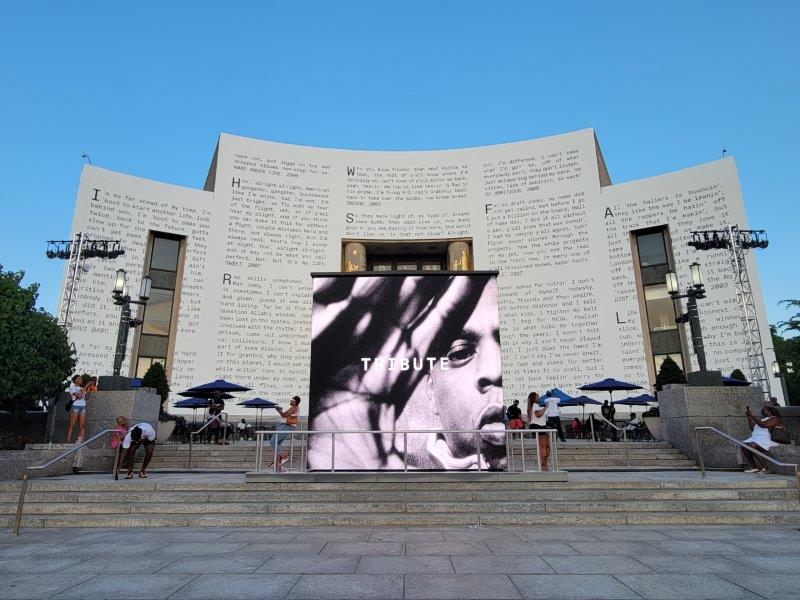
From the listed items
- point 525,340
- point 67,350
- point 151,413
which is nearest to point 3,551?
point 151,413

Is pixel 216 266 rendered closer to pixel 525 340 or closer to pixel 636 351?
pixel 525 340

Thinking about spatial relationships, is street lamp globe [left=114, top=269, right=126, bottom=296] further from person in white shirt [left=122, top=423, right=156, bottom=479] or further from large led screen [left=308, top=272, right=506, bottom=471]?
large led screen [left=308, top=272, right=506, bottom=471]

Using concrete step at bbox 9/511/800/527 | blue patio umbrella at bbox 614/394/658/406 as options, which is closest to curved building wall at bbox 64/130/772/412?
blue patio umbrella at bbox 614/394/658/406

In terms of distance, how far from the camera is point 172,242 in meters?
33.2

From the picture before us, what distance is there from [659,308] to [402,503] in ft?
96.0

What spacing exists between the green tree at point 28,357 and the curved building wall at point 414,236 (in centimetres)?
827

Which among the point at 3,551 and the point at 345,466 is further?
the point at 345,466

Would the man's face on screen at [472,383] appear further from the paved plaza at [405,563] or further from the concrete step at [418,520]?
the paved plaza at [405,563]

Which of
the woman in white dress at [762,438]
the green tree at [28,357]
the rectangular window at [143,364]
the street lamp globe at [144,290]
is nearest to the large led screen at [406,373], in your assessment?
the woman in white dress at [762,438]

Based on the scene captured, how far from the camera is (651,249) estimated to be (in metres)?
32.4

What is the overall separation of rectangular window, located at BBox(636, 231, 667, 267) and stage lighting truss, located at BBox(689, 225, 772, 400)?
378cm

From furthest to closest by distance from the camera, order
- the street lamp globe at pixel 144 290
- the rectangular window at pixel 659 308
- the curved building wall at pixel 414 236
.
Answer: the rectangular window at pixel 659 308 < the curved building wall at pixel 414 236 < the street lamp globe at pixel 144 290

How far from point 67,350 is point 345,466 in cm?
1556

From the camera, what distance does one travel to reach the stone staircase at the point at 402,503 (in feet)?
26.5
